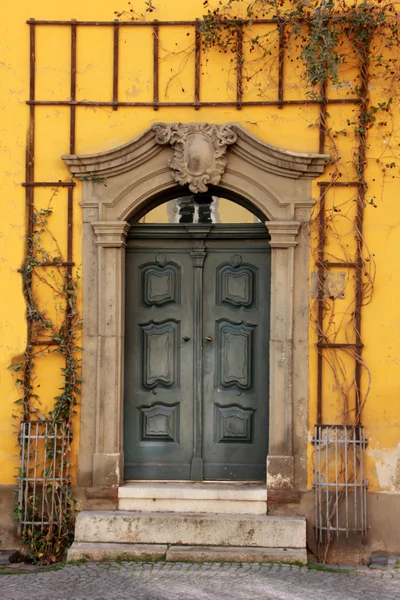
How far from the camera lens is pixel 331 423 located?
7.55m

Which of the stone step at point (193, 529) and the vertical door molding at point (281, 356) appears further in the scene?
the vertical door molding at point (281, 356)

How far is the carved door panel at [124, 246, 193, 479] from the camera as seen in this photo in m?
7.95

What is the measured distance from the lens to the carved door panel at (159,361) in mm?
7953

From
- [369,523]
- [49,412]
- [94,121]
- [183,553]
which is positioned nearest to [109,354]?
[49,412]

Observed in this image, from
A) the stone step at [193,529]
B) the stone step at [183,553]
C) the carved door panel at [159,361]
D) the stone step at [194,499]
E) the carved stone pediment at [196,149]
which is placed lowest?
the stone step at [183,553]

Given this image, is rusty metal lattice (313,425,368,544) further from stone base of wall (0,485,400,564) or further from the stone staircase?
the stone staircase

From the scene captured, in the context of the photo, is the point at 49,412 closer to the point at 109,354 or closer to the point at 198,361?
the point at 109,354

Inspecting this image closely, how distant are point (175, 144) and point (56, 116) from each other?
3.43 feet

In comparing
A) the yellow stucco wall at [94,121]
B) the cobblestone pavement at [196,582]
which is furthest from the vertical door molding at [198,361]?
the cobblestone pavement at [196,582]

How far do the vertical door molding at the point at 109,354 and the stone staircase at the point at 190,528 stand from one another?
27 cm

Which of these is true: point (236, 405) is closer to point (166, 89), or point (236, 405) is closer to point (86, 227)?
point (86, 227)

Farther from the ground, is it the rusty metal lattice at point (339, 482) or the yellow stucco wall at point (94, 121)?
the yellow stucco wall at point (94, 121)

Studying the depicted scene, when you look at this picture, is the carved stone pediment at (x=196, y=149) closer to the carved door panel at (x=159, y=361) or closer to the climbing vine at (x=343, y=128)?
the climbing vine at (x=343, y=128)

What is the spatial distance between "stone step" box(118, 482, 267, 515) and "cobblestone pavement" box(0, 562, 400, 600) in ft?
1.83
